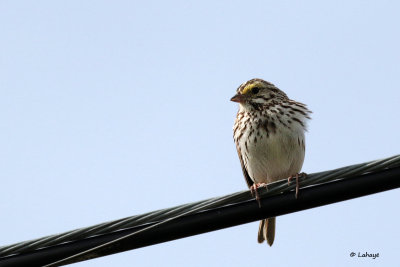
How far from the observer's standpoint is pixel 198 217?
5.62 meters

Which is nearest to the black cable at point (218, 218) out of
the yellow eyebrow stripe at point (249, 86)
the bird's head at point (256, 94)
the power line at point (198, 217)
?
the power line at point (198, 217)

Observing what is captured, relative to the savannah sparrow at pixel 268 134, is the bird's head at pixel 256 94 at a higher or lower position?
higher

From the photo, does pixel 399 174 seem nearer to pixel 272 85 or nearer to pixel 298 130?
pixel 298 130

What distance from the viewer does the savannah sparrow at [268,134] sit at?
8.97 metres

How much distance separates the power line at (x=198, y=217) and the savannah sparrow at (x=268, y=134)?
312 cm

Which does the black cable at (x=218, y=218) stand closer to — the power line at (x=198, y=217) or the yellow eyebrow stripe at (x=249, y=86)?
the power line at (x=198, y=217)

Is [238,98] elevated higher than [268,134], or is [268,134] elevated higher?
[238,98]

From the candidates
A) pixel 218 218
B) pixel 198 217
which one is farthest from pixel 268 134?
pixel 198 217

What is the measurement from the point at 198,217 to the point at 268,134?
350 centimetres

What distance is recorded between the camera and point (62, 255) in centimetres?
548

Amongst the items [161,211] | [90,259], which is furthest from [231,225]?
[90,259]

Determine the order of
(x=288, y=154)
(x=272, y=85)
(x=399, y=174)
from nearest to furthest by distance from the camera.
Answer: (x=399, y=174) → (x=288, y=154) → (x=272, y=85)

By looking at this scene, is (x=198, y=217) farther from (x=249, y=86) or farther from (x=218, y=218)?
(x=249, y=86)

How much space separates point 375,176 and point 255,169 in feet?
13.0
